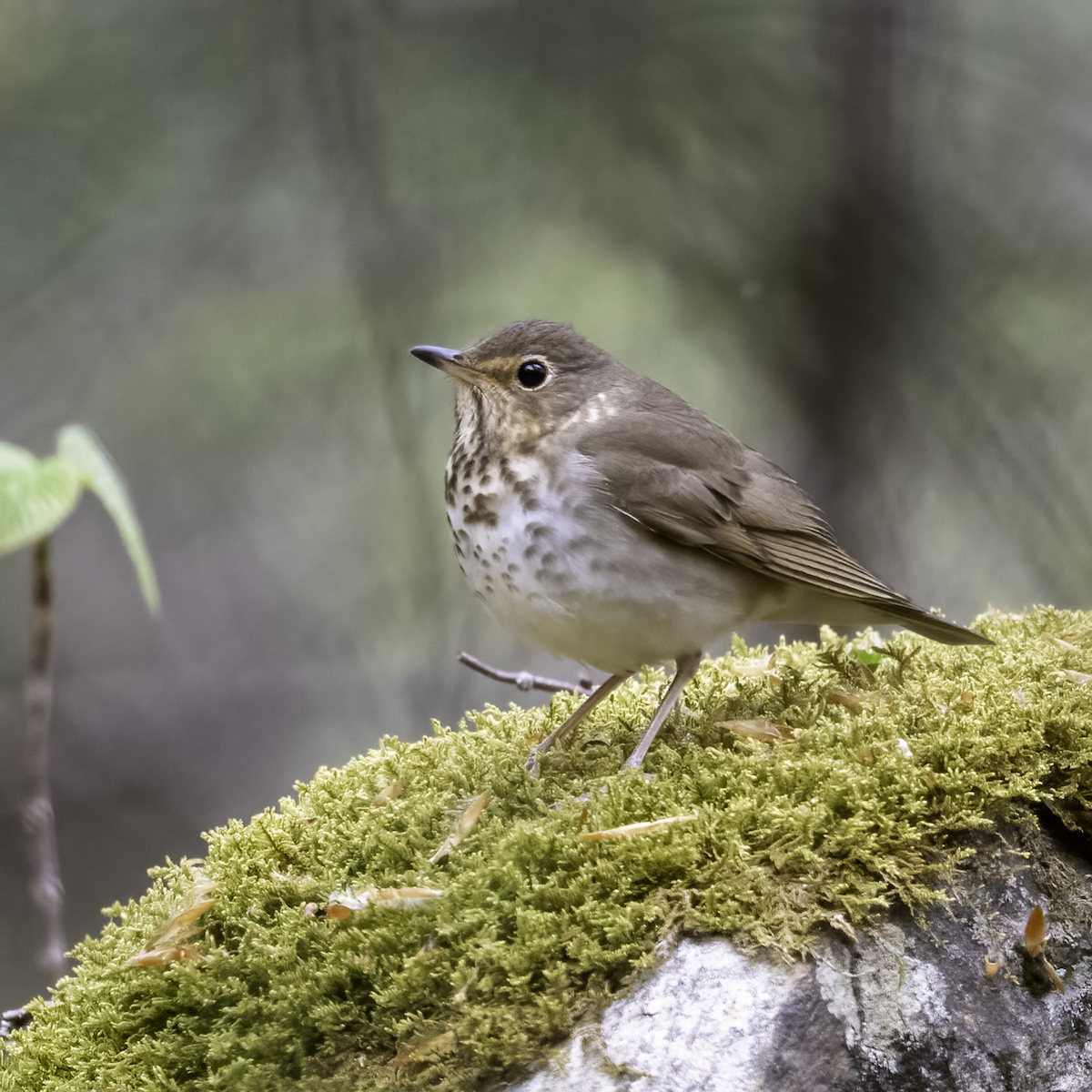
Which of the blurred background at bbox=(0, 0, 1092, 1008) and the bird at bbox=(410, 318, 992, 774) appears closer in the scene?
the bird at bbox=(410, 318, 992, 774)

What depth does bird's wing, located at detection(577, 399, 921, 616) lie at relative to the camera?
7.67ft

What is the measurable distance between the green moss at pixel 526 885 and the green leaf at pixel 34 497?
34.2 inches

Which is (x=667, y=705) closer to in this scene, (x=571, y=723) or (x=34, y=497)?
(x=571, y=723)

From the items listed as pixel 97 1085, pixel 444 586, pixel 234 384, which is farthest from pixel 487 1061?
pixel 234 384

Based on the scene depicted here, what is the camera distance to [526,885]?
1820 millimetres

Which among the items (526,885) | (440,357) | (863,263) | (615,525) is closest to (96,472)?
(440,357)

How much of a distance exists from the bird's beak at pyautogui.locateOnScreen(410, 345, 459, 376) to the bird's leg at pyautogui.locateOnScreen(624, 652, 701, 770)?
91 cm

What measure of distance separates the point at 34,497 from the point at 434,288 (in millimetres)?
2403

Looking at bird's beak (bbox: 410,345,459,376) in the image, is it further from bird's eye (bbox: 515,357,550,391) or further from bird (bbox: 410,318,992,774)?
bird's eye (bbox: 515,357,550,391)

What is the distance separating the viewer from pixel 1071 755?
80.0 inches

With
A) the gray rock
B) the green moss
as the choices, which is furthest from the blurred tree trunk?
the gray rock

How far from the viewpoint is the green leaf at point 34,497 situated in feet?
7.82

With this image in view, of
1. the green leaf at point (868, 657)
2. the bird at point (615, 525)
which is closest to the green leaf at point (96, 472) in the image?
the bird at point (615, 525)

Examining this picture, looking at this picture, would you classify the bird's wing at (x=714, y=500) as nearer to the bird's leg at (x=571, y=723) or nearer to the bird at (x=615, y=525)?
the bird at (x=615, y=525)
